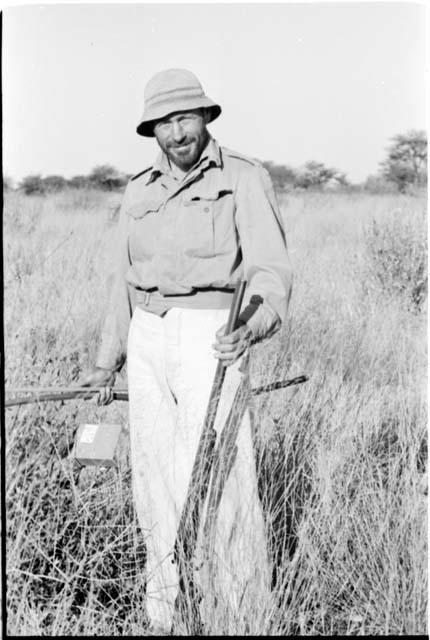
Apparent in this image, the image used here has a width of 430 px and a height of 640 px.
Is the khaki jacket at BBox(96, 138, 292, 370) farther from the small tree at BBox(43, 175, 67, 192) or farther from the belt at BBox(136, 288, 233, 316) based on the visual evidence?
the small tree at BBox(43, 175, 67, 192)

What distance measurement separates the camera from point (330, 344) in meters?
4.10

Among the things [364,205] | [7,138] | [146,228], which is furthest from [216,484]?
[364,205]

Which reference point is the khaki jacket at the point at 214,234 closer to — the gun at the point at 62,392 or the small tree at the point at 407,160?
the gun at the point at 62,392

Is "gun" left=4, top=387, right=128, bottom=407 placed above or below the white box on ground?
above

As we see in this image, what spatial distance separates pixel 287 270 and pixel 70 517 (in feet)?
3.39

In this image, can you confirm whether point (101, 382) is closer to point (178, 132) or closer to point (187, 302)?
point (187, 302)

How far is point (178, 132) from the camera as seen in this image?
261 centimetres

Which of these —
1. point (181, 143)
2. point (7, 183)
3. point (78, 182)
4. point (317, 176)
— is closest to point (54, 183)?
A: point (78, 182)

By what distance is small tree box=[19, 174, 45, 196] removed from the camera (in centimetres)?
Result: 307

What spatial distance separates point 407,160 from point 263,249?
931mm

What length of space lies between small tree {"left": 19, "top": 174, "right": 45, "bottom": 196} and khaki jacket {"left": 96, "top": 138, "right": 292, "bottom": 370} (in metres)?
0.54

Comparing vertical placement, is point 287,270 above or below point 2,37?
below

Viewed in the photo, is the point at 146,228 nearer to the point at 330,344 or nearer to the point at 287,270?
the point at 287,270

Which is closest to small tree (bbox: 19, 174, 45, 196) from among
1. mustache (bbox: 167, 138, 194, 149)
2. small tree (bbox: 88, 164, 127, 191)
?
small tree (bbox: 88, 164, 127, 191)
